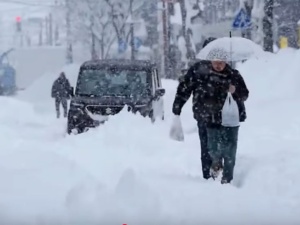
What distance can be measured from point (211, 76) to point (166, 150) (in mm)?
3417

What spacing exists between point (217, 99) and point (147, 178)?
1229mm

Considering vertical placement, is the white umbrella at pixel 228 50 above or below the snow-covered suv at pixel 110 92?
above

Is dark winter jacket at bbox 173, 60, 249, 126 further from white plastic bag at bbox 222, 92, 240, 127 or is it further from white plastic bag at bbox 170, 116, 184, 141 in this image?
white plastic bag at bbox 170, 116, 184, 141

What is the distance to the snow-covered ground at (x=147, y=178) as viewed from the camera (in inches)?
234

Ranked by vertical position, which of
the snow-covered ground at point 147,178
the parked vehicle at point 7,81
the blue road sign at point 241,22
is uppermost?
the blue road sign at point 241,22

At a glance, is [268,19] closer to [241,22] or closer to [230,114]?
[241,22]

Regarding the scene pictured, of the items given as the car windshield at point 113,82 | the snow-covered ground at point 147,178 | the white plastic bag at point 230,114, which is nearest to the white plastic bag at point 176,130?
the snow-covered ground at point 147,178

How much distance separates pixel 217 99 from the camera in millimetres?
8203

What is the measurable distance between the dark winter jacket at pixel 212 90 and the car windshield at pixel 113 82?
470 centimetres

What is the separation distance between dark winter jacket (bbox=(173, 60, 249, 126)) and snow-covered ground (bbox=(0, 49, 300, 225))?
817mm

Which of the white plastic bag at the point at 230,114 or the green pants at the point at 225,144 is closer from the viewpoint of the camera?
the white plastic bag at the point at 230,114

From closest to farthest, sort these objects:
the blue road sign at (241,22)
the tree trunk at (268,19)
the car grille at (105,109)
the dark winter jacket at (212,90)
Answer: the dark winter jacket at (212,90) → the car grille at (105,109) → the blue road sign at (241,22) → the tree trunk at (268,19)

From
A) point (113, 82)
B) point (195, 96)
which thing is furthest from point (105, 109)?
point (195, 96)

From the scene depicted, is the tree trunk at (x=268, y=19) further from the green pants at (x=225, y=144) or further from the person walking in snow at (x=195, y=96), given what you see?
the green pants at (x=225, y=144)
